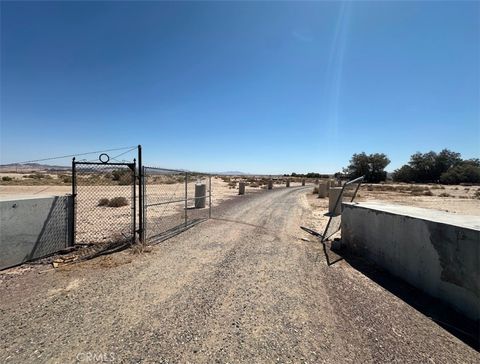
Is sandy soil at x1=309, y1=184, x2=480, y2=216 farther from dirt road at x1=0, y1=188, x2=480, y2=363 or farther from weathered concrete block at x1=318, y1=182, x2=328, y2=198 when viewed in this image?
dirt road at x1=0, y1=188, x2=480, y2=363

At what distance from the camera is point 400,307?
4.47 meters

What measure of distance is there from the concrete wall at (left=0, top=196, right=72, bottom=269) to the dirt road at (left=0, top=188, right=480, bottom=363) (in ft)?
1.89

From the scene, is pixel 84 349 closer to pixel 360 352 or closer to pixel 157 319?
Result: pixel 157 319

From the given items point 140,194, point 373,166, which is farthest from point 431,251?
point 373,166

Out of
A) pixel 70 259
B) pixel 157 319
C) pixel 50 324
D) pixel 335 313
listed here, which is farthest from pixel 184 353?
pixel 70 259

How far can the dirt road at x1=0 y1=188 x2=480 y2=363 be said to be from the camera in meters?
3.17

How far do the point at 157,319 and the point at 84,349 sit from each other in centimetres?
91

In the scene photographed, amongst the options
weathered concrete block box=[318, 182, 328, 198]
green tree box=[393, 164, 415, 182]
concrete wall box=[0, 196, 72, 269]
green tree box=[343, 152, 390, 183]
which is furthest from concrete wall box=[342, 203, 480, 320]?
green tree box=[393, 164, 415, 182]

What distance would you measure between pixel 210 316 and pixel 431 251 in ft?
12.2

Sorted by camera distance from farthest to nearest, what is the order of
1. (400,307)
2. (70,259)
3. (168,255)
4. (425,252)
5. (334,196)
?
(334,196) < (168,255) < (70,259) < (425,252) < (400,307)

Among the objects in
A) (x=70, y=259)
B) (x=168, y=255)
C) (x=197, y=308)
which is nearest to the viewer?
(x=197, y=308)

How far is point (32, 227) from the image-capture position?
5961mm

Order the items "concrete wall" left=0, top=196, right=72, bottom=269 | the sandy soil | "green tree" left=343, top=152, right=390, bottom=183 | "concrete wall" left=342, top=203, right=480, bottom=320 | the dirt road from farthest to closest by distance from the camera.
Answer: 1. "green tree" left=343, top=152, right=390, bottom=183
2. the sandy soil
3. "concrete wall" left=0, top=196, right=72, bottom=269
4. "concrete wall" left=342, top=203, right=480, bottom=320
5. the dirt road

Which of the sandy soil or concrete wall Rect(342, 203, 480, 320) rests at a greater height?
concrete wall Rect(342, 203, 480, 320)
